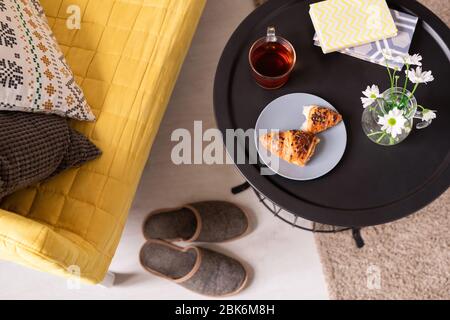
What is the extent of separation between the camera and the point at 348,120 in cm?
95

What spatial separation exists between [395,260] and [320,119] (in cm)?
66

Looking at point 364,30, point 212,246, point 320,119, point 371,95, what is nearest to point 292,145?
point 320,119

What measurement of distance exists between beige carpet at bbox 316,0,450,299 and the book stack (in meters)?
0.60

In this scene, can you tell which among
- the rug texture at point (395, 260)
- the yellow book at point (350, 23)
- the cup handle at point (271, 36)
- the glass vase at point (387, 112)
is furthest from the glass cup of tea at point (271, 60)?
the rug texture at point (395, 260)

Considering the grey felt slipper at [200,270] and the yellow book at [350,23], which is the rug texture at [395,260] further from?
the yellow book at [350,23]

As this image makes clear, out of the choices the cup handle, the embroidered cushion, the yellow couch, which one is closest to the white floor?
the yellow couch

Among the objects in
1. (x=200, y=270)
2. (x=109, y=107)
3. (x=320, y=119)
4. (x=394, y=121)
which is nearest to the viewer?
(x=394, y=121)

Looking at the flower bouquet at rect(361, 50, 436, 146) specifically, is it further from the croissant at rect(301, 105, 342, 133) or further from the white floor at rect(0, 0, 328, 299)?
the white floor at rect(0, 0, 328, 299)

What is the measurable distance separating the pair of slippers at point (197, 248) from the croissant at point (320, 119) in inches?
20.2

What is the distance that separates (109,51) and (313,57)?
56 cm

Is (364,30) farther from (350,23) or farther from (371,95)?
(371,95)

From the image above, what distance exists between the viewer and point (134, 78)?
1.07 metres

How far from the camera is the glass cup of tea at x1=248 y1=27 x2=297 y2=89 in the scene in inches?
36.6
